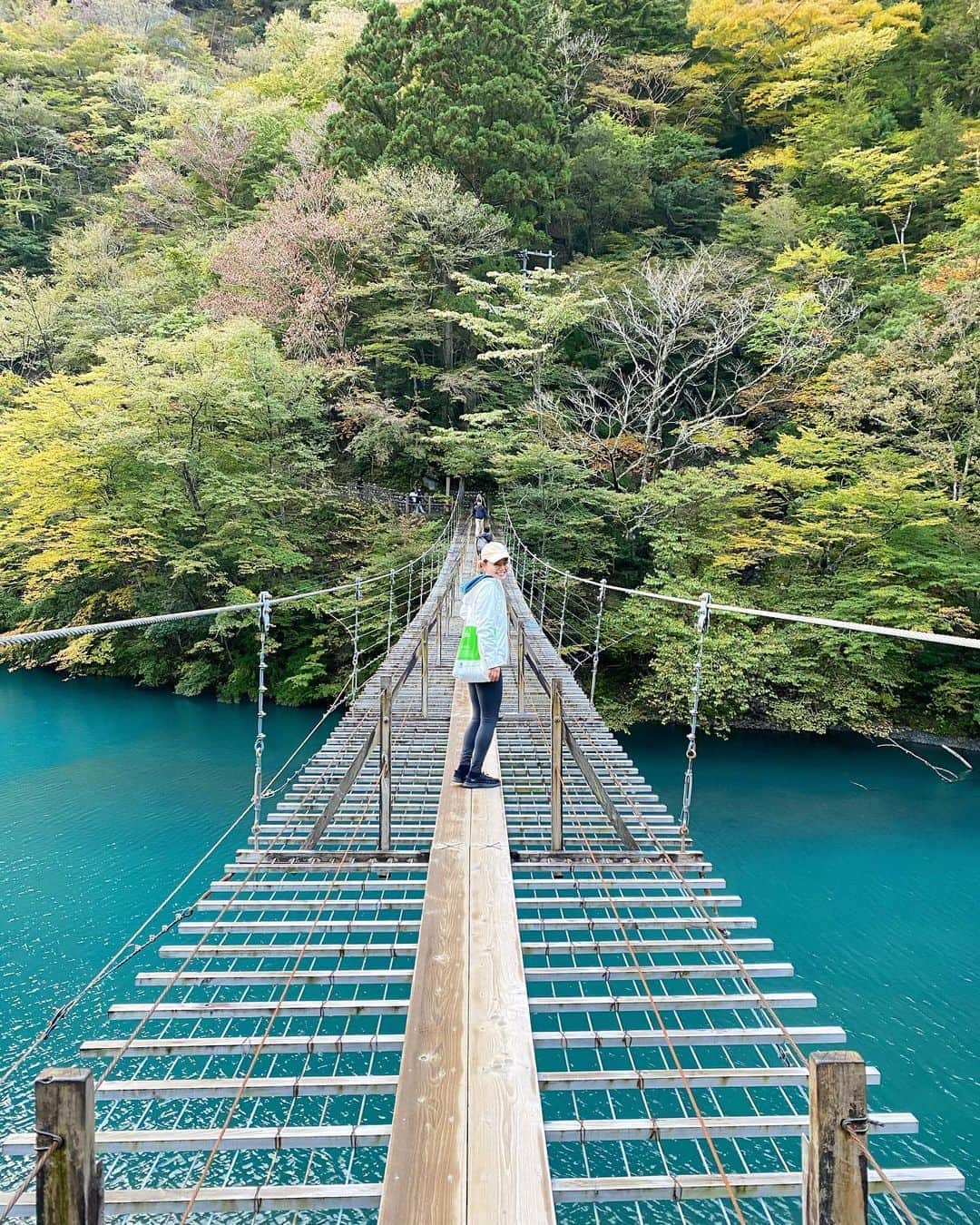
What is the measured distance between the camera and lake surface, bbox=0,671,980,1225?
4289 mm

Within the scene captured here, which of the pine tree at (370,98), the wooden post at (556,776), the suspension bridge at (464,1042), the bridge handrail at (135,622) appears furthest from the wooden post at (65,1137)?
the pine tree at (370,98)

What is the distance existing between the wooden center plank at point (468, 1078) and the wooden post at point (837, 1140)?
0.39 metres

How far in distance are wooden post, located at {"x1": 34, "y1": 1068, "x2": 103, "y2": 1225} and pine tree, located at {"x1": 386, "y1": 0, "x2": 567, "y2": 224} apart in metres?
12.3

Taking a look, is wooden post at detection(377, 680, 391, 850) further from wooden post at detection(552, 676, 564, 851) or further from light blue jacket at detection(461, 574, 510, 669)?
wooden post at detection(552, 676, 564, 851)

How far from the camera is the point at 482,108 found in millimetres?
10844

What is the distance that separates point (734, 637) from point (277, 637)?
6.26 metres

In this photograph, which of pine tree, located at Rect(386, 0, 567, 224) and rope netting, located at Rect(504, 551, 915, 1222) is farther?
pine tree, located at Rect(386, 0, 567, 224)

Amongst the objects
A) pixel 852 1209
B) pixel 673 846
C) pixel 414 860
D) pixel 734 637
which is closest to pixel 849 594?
pixel 734 637

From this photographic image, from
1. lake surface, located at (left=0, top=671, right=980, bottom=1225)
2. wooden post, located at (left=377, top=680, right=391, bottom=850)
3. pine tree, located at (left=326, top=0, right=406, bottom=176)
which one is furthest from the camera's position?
pine tree, located at (left=326, top=0, right=406, bottom=176)

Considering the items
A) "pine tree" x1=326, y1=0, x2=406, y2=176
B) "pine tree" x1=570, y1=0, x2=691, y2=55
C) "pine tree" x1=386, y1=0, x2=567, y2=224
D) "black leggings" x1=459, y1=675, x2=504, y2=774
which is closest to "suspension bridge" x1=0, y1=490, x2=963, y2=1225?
"black leggings" x1=459, y1=675, x2=504, y2=774

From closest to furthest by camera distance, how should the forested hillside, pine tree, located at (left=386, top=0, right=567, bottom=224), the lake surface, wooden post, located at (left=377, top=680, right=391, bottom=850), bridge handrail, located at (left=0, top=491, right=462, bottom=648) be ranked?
bridge handrail, located at (left=0, top=491, right=462, bottom=648)
wooden post, located at (left=377, top=680, right=391, bottom=850)
the lake surface
the forested hillside
pine tree, located at (left=386, top=0, right=567, bottom=224)

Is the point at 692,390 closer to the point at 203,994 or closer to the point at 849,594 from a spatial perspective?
the point at 849,594

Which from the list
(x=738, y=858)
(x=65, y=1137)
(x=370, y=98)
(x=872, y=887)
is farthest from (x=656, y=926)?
(x=370, y=98)

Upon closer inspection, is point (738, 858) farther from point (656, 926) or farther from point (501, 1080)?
point (501, 1080)
